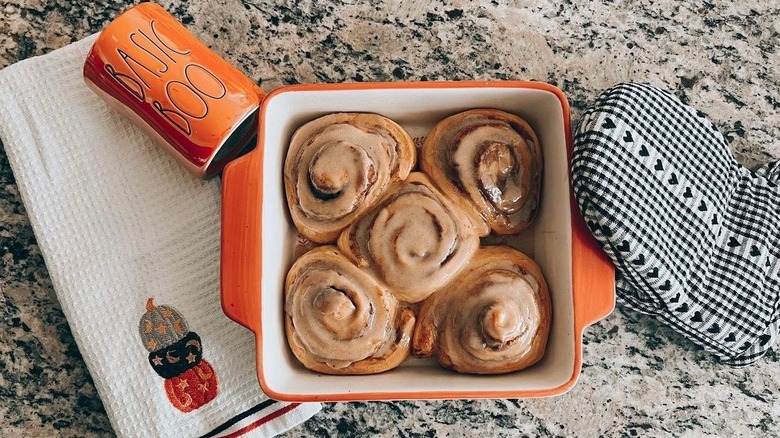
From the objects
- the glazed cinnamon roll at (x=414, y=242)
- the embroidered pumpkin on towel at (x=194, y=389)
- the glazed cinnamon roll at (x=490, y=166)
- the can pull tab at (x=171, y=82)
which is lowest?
the embroidered pumpkin on towel at (x=194, y=389)

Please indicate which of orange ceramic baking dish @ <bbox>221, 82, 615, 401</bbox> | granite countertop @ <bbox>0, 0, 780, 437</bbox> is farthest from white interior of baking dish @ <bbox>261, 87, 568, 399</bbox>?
granite countertop @ <bbox>0, 0, 780, 437</bbox>

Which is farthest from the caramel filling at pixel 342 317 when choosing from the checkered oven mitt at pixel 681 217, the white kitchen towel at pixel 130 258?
the checkered oven mitt at pixel 681 217

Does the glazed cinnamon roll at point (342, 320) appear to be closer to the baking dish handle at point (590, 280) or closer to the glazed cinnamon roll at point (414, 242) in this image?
the glazed cinnamon roll at point (414, 242)

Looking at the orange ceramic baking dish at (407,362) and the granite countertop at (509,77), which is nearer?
the orange ceramic baking dish at (407,362)

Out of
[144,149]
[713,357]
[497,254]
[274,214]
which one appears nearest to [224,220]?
[274,214]

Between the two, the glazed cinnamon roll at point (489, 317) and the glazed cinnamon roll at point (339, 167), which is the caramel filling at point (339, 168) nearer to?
the glazed cinnamon roll at point (339, 167)

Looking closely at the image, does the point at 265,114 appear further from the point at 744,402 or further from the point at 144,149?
the point at 744,402

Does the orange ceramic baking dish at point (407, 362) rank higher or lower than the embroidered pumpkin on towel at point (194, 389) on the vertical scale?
higher
